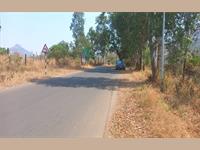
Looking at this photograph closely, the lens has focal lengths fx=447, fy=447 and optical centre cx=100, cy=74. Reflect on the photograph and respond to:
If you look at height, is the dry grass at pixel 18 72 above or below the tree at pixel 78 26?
below

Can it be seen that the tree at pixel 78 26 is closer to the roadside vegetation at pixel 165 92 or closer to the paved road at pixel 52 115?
the roadside vegetation at pixel 165 92

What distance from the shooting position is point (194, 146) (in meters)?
9.59

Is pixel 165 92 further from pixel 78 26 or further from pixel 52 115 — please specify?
pixel 78 26

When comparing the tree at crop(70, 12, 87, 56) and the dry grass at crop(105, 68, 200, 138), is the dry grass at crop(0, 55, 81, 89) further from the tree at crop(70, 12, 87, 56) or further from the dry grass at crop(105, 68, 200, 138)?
the tree at crop(70, 12, 87, 56)

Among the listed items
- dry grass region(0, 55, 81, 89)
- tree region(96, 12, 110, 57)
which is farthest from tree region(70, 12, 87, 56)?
dry grass region(0, 55, 81, 89)

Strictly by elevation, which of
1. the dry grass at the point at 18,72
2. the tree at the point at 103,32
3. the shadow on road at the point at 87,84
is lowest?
the shadow on road at the point at 87,84

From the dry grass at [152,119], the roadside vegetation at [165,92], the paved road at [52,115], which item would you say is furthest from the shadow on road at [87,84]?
the dry grass at [152,119]

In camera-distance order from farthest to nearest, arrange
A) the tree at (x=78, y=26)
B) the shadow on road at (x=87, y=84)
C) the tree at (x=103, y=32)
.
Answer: the tree at (x=78, y=26)
the tree at (x=103, y=32)
the shadow on road at (x=87, y=84)

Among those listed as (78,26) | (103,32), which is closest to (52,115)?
(103,32)

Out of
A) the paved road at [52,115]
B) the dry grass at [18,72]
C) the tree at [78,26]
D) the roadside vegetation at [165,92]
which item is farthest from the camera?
the tree at [78,26]

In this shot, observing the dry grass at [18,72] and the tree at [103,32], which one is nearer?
the dry grass at [18,72]

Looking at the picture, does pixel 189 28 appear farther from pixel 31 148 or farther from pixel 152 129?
pixel 31 148

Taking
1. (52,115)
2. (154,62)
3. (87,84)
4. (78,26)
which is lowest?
(87,84)

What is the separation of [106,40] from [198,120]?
6761cm
